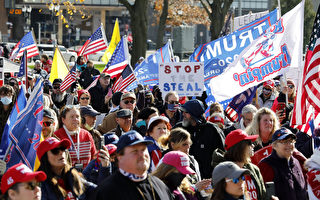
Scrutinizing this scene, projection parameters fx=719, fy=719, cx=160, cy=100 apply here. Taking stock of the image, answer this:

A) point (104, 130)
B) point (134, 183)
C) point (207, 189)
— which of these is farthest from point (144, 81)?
point (134, 183)

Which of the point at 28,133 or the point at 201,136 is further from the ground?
the point at 28,133

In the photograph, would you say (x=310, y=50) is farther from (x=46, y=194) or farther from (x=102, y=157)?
(x=46, y=194)

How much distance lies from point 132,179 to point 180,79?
27.4 ft

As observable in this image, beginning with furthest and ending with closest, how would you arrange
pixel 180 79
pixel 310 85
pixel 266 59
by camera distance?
1. pixel 180 79
2. pixel 266 59
3. pixel 310 85

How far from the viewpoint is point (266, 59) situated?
11.4 metres

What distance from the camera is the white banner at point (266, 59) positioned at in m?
11.2

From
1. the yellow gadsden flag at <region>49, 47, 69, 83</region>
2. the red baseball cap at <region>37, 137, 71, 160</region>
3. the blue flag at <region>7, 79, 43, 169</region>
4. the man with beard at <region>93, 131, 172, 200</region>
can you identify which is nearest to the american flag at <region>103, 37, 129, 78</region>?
the yellow gadsden flag at <region>49, 47, 69, 83</region>

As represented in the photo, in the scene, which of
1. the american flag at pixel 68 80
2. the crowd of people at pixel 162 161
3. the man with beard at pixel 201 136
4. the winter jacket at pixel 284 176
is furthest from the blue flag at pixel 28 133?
the american flag at pixel 68 80

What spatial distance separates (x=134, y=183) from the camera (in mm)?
4867

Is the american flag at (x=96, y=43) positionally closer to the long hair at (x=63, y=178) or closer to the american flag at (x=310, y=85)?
the american flag at (x=310, y=85)

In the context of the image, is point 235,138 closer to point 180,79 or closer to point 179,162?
point 179,162

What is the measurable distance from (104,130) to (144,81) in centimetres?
614

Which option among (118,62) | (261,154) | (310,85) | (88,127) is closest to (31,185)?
(261,154)

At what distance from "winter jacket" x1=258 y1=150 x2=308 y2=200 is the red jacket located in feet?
6.29
